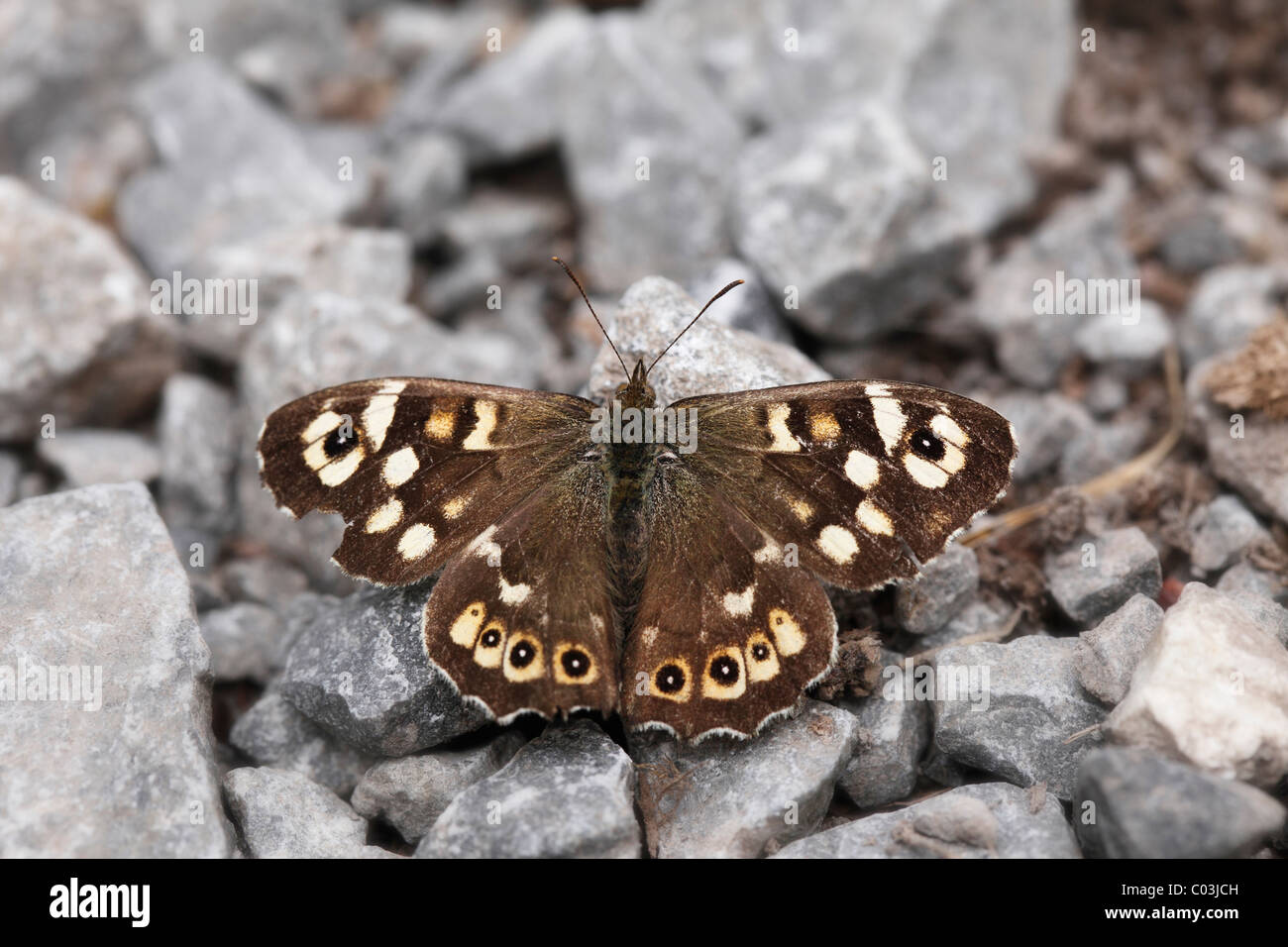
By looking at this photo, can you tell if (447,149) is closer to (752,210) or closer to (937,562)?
(752,210)

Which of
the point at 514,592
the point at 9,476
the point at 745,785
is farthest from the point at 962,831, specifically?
the point at 9,476

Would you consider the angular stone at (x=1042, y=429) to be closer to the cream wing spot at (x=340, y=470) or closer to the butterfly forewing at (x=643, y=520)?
the butterfly forewing at (x=643, y=520)

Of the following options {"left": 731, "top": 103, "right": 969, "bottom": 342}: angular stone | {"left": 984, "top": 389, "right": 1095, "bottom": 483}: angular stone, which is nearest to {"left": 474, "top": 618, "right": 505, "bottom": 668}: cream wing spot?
{"left": 731, "top": 103, "right": 969, "bottom": 342}: angular stone

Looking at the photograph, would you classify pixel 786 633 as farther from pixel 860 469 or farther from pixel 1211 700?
pixel 1211 700

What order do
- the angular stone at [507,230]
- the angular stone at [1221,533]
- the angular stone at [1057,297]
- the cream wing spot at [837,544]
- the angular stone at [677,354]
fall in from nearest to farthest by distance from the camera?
the cream wing spot at [837,544]
the angular stone at [1221,533]
the angular stone at [677,354]
the angular stone at [1057,297]
the angular stone at [507,230]

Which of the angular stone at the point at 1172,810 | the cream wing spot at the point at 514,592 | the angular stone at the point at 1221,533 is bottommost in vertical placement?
the angular stone at the point at 1172,810

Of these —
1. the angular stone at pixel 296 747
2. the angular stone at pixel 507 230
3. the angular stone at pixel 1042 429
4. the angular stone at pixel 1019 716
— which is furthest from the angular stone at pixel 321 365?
the angular stone at pixel 1019 716
